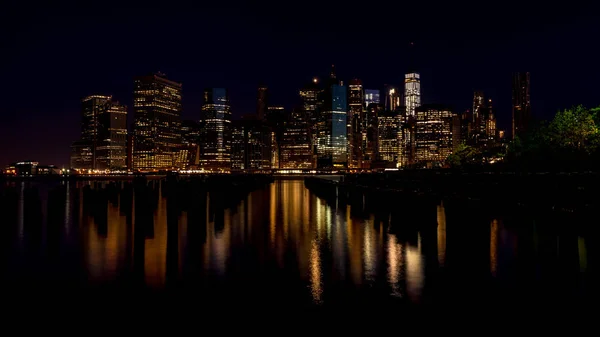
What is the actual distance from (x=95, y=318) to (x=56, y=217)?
58.2 ft

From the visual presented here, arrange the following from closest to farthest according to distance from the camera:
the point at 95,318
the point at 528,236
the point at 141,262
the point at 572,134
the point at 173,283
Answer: the point at 95,318
the point at 173,283
the point at 141,262
the point at 528,236
the point at 572,134

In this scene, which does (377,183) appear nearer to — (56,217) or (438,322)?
(56,217)

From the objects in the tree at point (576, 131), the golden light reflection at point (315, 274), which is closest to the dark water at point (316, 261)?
the golden light reflection at point (315, 274)

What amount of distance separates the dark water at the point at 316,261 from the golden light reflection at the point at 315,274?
0.03 metres

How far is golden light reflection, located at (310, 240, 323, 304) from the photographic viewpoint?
10750 mm

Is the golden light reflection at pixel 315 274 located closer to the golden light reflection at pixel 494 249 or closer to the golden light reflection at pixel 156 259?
the golden light reflection at pixel 156 259

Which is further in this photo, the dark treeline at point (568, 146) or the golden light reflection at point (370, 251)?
the dark treeline at point (568, 146)

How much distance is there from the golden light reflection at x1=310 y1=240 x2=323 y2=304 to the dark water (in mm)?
25

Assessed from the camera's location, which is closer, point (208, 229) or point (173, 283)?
point (173, 283)

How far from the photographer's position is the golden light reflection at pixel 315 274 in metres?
10.8

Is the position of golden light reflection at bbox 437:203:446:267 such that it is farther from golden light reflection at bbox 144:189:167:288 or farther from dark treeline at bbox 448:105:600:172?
dark treeline at bbox 448:105:600:172

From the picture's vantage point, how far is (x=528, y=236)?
19219 mm

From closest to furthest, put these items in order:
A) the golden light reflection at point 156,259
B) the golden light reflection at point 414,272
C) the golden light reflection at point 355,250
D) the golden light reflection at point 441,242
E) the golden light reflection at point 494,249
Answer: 1. the golden light reflection at point 414,272
2. the golden light reflection at point 156,259
3. the golden light reflection at point 355,250
4. the golden light reflection at point 494,249
5. the golden light reflection at point 441,242

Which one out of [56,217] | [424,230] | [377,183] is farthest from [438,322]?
[377,183]
